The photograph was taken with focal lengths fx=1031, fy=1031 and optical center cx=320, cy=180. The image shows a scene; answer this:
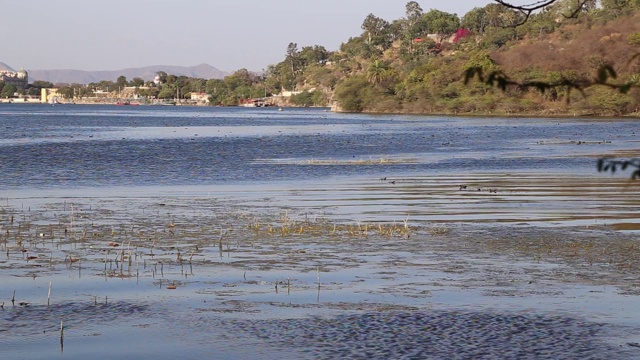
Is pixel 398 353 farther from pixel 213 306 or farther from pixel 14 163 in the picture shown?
pixel 14 163

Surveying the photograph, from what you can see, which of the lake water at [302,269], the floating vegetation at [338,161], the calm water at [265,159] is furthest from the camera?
the floating vegetation at [338,161]

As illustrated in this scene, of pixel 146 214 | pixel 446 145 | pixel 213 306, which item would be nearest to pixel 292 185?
pixel 146 214

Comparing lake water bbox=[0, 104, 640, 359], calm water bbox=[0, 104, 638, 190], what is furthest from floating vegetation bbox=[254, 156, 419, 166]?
lake water bbox=[0, 104, 640, 359]

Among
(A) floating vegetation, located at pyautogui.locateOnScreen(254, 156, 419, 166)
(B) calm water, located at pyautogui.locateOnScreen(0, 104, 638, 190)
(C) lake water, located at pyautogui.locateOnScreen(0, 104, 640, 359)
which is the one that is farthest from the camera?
(A) floating vegetation, located at pyautogui.locateOnScreen(254, 156, 419, 166)

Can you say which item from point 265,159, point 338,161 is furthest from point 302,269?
point 265,159

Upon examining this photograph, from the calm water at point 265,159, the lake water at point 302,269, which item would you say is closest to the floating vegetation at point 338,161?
the calm water at point 265,159

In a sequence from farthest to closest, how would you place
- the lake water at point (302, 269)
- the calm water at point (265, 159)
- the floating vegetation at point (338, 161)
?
1. the floating vegetation at point (338, 161)
2. the calm water at point (265, 159)
3. the lake water at point (302, 269)

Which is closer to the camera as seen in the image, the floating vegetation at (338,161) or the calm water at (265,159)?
the calm water at (265,159)

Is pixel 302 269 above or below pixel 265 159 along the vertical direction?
above

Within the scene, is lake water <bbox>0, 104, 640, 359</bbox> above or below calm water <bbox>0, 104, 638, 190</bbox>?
above

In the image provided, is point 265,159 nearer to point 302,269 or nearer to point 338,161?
Answer: point 338,161

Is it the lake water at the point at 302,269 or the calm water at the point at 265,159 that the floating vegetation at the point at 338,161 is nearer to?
the calm water at the point at 265,159

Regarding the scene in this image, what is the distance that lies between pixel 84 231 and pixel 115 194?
1116 centimetres

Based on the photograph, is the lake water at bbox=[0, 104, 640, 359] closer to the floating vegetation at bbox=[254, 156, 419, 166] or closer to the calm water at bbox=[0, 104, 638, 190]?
the calm water at bbox=[0, 104, 638, 190]
